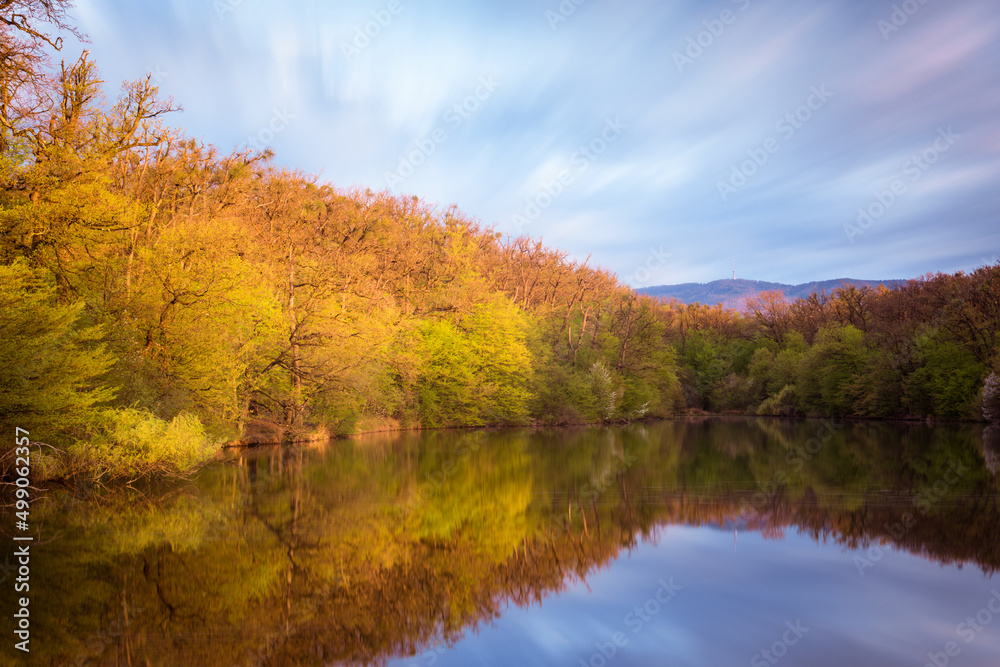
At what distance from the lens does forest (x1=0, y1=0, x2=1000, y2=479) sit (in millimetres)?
15828

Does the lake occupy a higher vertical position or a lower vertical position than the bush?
lower

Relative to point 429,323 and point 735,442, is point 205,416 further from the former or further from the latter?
point 735,442

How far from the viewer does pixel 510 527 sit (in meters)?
12.0

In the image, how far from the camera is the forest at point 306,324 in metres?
15.8

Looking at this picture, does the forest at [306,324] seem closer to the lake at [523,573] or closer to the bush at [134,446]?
the bush at [134,446]

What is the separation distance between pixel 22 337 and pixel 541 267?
4512 cm

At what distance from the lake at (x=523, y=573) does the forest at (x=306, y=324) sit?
3831 mm

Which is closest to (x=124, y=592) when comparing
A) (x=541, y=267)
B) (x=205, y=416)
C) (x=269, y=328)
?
(x=205, y=416)

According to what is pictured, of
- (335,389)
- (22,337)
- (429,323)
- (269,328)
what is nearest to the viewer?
(22,337)

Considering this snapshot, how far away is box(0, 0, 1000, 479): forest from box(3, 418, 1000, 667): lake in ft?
12.6

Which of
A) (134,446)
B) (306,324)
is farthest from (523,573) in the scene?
(306,324)

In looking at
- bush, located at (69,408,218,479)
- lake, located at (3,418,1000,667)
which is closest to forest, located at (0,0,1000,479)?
bush, located at (69,408,218,479)

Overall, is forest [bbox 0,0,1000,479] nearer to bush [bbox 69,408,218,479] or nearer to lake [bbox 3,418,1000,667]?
bush [bbox 69,408,218,479]

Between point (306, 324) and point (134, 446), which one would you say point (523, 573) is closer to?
point (134, 446)
